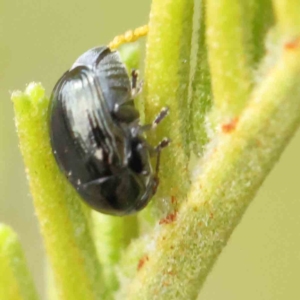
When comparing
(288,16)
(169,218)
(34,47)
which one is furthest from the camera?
(34,47)

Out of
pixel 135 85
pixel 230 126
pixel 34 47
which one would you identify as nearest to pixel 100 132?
pixel 135 85

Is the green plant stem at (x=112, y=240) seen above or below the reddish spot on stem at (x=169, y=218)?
below

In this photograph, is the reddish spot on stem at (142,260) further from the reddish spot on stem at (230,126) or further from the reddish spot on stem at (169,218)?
the reddish spot on stem at (230,126)

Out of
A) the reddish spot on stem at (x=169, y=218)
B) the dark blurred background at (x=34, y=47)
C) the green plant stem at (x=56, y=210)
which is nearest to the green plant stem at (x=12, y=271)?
the green plant stem at (x=56, y=210)

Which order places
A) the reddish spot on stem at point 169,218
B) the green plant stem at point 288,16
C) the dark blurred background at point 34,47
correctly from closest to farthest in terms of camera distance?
the green plant stem at point 288,16 < the reddish spot on stem at point 169,218 < the dark blurred background at point 34,47

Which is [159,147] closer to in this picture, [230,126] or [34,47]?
[230,126]

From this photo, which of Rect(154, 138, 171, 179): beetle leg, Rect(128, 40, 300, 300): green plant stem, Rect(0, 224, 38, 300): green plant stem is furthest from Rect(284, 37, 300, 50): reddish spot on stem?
Rect(0, 224, 38, 300): green plant stem

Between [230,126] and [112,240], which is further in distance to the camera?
[112,240]
